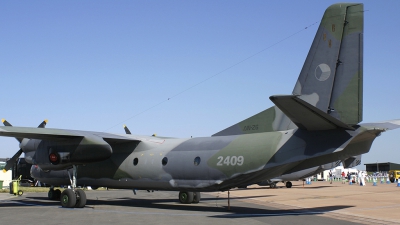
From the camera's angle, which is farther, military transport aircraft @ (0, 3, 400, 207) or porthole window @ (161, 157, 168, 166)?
porthole window @ (161, 157, 168, 166)

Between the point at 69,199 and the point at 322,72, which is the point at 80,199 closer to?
the point at 69,199

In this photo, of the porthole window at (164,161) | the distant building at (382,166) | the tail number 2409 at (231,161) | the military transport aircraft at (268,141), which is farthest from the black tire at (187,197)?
the distant building at (382,166)

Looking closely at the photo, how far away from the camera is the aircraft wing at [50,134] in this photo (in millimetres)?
19094

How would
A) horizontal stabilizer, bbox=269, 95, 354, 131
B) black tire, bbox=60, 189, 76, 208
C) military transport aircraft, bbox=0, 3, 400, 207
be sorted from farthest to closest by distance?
black tire, bbox=60, 189, 76, 208, military transport aircraft, bbox=0, 3, 400, 207, horizontal stabilizer, bbox=269, 95, 354, 131

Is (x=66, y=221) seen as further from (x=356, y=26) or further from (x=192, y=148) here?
(x=356, y=26)

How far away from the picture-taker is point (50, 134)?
19.5 m

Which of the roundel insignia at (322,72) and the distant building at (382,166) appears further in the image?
the distant building at (382,166)

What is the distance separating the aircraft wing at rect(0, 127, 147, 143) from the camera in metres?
19.1

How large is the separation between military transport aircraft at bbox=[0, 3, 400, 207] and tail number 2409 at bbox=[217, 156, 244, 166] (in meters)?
0.02

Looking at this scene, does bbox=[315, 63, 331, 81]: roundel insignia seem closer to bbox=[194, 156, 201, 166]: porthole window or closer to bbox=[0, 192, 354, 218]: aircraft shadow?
bbox=[0, 192, 354, 218]: aircraft shadow

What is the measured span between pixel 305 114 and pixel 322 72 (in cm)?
291

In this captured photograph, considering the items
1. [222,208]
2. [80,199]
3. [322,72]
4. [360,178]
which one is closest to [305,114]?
[322,72]

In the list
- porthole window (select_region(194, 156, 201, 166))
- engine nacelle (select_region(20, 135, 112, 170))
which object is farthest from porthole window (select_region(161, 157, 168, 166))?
engine nacelle (select_region(20, 135, 112, 170))

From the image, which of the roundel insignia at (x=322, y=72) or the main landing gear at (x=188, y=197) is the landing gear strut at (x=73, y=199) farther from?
the roundel insignia at (x=322, y=72)
